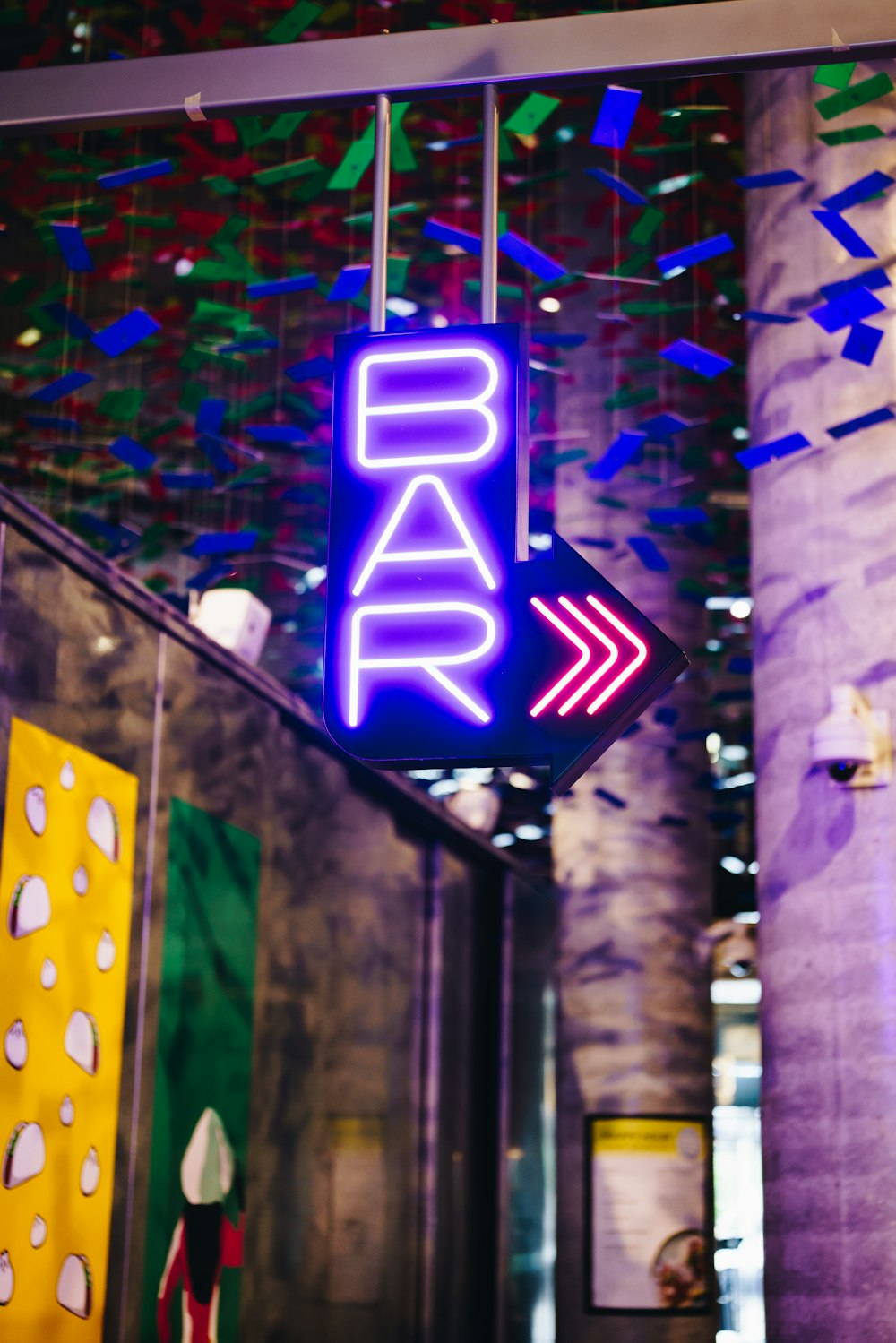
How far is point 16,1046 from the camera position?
3.75m

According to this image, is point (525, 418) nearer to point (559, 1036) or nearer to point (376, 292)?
point (376, 292)

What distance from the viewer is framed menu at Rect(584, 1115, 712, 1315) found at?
303 inches

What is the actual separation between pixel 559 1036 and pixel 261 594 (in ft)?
20.1

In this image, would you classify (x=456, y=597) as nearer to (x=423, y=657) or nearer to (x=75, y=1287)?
(x=423, y=657)

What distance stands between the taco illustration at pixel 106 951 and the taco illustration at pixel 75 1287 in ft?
2.25

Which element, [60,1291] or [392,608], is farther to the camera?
[60,1291]

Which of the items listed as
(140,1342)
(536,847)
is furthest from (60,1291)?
(536,847)

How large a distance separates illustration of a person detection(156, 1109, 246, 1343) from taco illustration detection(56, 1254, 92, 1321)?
42 cm

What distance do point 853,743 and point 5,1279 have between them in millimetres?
2713

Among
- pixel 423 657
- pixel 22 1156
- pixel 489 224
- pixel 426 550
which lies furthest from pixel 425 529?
pixel 22 1156

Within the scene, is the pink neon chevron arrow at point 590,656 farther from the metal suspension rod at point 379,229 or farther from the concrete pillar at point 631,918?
the concrete pillar at point 631,918

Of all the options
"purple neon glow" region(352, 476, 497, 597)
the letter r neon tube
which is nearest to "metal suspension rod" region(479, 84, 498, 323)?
"purple neon glow" region(352, 476, 497, 597)

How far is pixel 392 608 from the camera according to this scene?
330cm

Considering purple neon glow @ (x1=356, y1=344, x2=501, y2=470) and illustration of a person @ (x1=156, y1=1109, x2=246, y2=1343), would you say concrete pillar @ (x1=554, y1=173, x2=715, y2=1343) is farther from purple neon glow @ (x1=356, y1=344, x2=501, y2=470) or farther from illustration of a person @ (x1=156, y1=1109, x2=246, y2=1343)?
purple neon glow @ (x1=356, y1=344, x2=501, y2=470)
